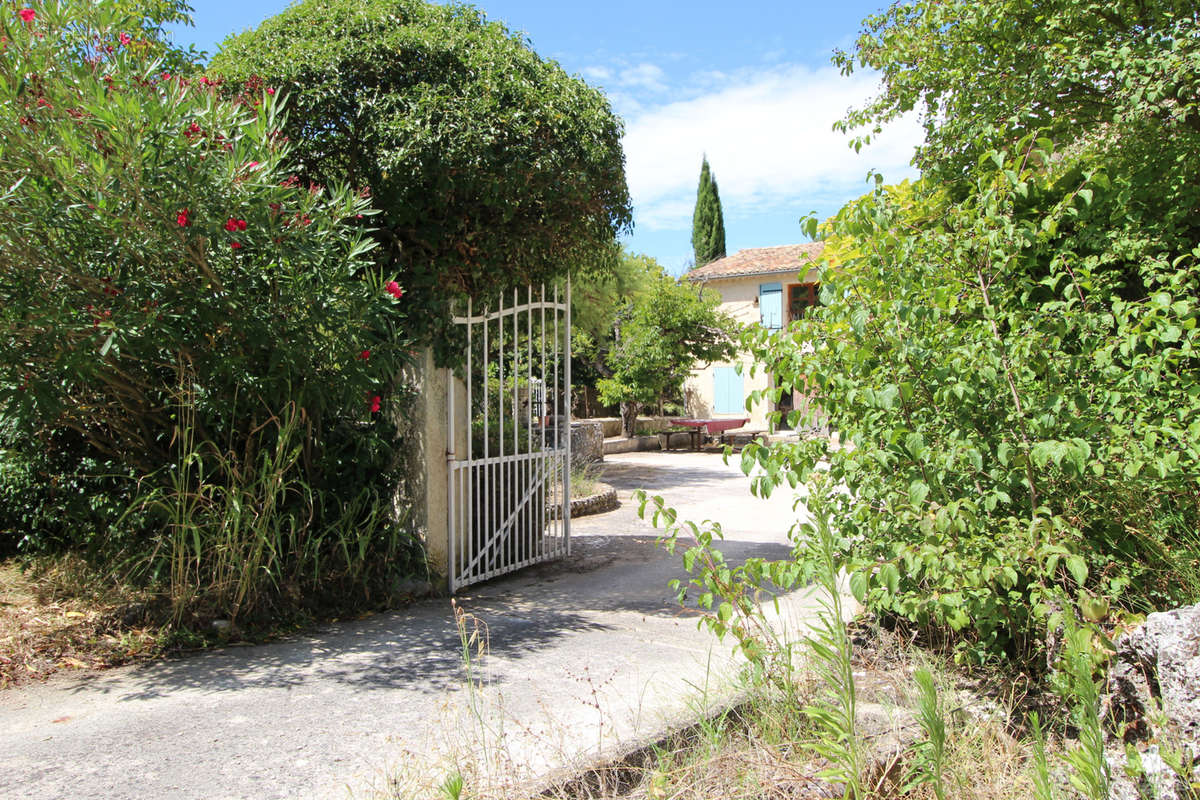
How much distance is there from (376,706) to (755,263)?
90.1ft

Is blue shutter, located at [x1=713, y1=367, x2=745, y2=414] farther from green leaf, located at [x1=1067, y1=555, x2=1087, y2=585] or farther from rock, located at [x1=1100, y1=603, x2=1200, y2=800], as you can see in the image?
rock, located at [x1=1100, y1=603, x2=1200, y2=800]

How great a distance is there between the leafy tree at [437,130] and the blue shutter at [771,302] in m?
22.7

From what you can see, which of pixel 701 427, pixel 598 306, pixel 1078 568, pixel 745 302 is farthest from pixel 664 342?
pixel 1078 568

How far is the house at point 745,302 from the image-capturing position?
27.7 m

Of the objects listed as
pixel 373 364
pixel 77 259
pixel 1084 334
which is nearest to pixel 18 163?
pixel 77 259

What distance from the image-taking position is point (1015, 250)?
12.1 ft

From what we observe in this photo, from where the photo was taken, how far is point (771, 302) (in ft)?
93.8

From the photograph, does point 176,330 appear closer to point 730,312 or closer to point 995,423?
point 995,423

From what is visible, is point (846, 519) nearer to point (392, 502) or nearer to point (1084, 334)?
point (1084, 334)

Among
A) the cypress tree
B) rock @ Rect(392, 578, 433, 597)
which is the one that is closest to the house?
the cypress tree

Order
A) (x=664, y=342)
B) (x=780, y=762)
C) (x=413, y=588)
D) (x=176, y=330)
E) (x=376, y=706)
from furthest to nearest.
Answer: (x=664, y=342) < (x=413, y=588) < (x=176, y=330) < (x=376, y=706) < (x=780, y=762)

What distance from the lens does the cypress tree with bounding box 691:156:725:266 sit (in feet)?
134

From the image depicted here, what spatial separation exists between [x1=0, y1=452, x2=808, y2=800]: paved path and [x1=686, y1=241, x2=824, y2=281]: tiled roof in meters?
23.5

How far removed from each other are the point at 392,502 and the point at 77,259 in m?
2.62
